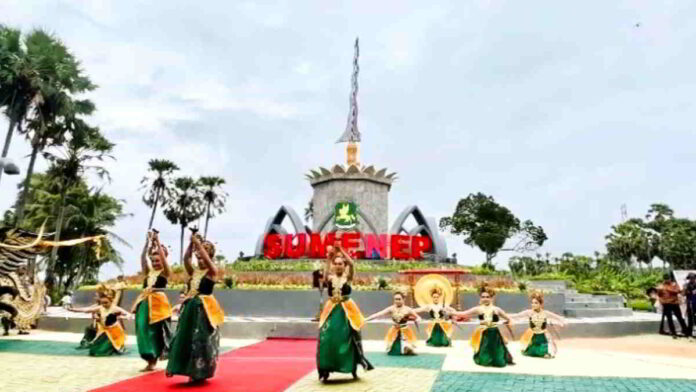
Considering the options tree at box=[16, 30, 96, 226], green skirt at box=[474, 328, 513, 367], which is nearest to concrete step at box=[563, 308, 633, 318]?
green skirt at box=[474, 328, 513, 367]

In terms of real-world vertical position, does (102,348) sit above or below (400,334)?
below

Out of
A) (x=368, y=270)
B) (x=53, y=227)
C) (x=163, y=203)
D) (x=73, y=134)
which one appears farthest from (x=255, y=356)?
(x=163, y=203)

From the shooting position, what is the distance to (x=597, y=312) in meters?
17.9

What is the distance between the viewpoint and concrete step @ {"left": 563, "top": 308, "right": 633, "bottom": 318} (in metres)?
A: 17.1

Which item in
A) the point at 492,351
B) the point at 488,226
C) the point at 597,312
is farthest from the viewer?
the point at 488,226

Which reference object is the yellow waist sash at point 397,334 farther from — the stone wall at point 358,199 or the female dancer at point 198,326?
the stone wall at point 358,199

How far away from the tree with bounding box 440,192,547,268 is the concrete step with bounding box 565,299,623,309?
2724 centimetres

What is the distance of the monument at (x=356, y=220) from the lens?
2530cm

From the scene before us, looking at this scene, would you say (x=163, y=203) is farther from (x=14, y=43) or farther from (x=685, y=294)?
(x=685, y=294)

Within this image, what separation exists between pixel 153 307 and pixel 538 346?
22.4 ft

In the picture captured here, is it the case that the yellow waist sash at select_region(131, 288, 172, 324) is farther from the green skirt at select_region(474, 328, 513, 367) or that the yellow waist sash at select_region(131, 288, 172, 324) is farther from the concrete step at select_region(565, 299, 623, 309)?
the concrete step at select_region(565, 299, 623, 309)

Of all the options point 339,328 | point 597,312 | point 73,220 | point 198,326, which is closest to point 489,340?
point 339,328

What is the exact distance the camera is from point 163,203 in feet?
146

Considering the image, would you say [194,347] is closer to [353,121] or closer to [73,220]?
[353,121]
